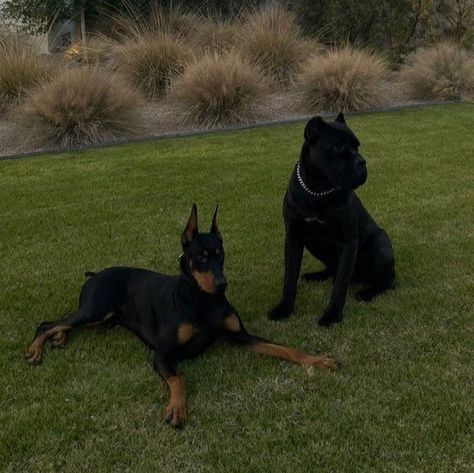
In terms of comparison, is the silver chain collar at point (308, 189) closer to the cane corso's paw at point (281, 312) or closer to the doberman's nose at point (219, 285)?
the cane corso's paw at point (281, 312)

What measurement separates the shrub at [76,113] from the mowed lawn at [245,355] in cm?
238

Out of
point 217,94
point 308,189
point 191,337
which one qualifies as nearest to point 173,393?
point 191,337

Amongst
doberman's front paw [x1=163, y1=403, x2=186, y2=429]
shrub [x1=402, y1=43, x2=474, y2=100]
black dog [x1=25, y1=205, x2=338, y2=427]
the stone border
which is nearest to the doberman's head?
black dog [x1=25, y1=205, x2=338, y2=427]

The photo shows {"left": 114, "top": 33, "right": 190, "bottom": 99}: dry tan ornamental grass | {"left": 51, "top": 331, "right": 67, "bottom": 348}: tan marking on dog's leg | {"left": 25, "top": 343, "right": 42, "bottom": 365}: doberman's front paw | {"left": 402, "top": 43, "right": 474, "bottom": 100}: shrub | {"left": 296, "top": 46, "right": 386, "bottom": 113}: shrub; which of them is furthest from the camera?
{"left": 114, "top": 33, "right": 190, "bottom": 99}: dry tan ornamental grass

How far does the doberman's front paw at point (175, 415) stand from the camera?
9.61ft

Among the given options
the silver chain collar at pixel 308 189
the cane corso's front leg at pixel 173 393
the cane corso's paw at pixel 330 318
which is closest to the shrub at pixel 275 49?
the silver chain collar at pixel 308 189

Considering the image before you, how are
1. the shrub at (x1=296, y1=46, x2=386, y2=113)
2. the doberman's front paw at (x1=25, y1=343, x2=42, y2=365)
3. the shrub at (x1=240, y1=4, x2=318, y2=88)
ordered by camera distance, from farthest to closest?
the shrub at (x1=240, y1=4, x2=318, y2=88) < the shrub at (x1=296, y1=46, x2=386, y2=113) < the doberman's front paw at (x1=25, y1=343, x2=42, y2=365)

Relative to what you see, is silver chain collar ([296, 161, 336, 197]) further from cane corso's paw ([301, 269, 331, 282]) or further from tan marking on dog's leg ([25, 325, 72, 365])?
tan marking on dog's leg ([25, 325, 72, 365])

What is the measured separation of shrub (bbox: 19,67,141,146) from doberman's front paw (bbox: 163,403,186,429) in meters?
7.18

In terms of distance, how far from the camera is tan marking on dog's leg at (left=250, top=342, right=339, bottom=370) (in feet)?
11.1

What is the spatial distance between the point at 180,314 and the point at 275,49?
1064 cm

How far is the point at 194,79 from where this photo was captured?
1070cm

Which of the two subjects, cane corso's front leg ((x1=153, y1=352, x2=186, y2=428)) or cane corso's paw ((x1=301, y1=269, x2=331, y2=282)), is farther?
cane corso's paw ((x1=301, y1=269, x2=331, y2=282))

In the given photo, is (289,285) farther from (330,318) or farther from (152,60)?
(152,60)
